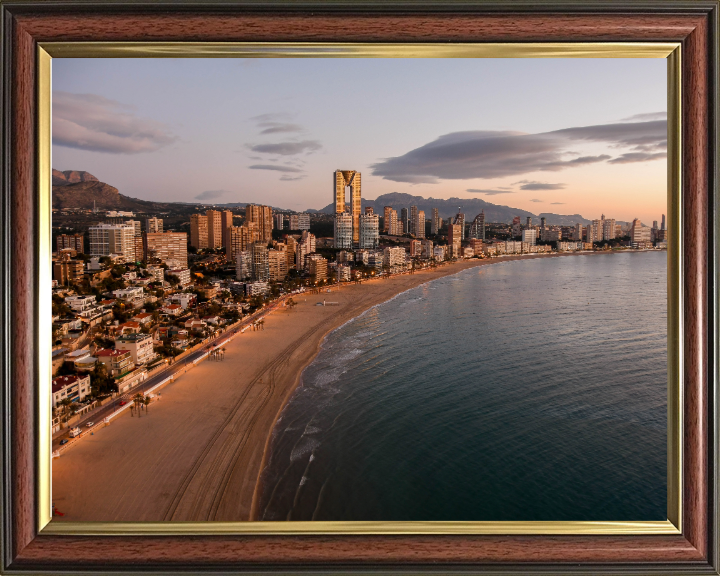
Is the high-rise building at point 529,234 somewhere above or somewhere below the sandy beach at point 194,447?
above

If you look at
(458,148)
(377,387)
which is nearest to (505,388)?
(377,387)

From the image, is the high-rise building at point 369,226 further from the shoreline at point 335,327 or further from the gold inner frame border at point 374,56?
the gold inner frame border at point 374,56

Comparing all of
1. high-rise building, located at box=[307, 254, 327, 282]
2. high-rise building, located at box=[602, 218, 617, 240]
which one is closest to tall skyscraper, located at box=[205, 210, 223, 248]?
high-rise building, located at box=[602, 218, 617, 240]

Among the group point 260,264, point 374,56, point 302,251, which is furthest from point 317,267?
point 374,56

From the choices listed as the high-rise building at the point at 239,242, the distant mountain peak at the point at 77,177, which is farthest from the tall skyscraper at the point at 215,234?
the distant mountain peak at the point at 77,177

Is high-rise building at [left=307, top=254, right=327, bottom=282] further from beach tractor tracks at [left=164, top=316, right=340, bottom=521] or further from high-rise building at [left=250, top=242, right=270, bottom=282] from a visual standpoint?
beach tractor tracks at [left=164, top=316, right=340, bottom=521]

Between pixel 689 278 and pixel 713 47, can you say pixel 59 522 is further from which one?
Answer: pixel 713 47
